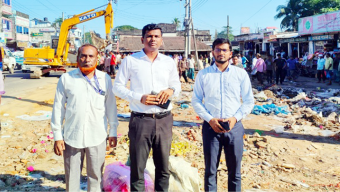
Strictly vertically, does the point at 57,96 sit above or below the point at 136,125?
above

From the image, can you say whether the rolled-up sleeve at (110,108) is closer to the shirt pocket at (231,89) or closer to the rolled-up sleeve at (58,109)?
the rolled-up sleeve at (58,109)

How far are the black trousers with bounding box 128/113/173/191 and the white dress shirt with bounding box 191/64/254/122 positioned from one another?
42cm

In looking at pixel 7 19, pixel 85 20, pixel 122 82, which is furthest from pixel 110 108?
pixel 7 19

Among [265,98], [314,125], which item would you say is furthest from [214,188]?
[265,98]

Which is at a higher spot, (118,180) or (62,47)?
(62,47)

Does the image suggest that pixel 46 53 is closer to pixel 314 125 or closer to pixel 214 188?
pixel 314 125

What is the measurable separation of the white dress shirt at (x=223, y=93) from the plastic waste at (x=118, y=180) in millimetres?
976

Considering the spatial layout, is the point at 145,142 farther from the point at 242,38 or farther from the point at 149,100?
the point at 242,38

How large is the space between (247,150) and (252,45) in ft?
126

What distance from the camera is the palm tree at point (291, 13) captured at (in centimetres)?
4153

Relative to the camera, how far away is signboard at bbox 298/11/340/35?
20906 mm

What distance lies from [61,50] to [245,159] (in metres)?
14.9

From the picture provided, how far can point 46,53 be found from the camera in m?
17.5

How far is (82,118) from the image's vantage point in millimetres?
2729
